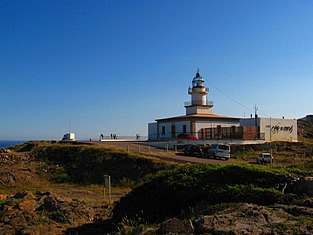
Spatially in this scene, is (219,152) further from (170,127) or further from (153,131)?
(153,131)

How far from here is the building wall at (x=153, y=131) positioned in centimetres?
4884

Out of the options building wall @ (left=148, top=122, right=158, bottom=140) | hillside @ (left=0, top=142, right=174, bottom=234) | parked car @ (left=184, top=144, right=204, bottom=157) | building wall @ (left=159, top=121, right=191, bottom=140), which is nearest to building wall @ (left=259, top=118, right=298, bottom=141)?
building wall @ (left=159, top=121, right=191, bottom=140)

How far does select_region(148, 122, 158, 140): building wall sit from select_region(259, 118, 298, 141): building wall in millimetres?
14662

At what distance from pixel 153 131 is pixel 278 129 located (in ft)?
57.5

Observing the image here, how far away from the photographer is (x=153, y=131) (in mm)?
49844

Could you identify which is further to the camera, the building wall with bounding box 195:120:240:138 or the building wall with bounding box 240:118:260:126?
the building wall with bounding box 240:118:260:126

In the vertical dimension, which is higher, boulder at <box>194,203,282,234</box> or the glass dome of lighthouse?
the glass dome of lighthouse

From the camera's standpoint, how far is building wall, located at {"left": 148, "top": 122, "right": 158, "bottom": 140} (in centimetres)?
4884

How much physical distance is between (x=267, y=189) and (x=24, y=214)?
732cm

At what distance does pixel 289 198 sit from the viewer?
7555 millimetres

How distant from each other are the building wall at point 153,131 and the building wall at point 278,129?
14662mm

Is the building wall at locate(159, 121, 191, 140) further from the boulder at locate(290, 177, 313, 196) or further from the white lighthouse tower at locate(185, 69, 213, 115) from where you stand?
the boulder at locate(290, 177, 313, 196)

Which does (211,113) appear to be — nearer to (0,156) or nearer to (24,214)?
(0,156)

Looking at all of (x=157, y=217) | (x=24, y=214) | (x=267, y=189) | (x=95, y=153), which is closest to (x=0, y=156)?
(x=95, y=153)
